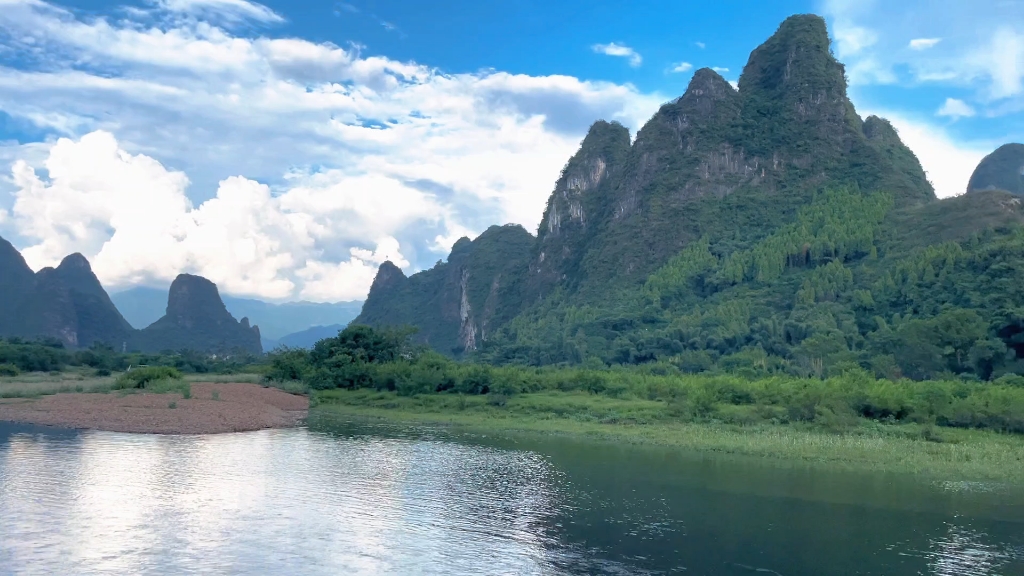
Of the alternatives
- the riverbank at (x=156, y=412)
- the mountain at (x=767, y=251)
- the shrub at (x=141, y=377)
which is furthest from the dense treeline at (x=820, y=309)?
the shrub at (x=141, y=377)

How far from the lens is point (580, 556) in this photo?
11820mm

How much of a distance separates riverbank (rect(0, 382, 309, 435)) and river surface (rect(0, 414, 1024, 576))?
3893 mm

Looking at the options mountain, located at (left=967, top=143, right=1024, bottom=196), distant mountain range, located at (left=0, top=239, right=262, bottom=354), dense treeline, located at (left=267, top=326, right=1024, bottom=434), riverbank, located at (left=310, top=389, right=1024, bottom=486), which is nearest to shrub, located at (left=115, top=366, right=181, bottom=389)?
riverbank, located at (left=310, top=389, right=1024, bottom=486)

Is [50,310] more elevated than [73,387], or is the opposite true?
[50,310]

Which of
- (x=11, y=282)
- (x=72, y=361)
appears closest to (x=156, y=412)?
(x=72, y=361)

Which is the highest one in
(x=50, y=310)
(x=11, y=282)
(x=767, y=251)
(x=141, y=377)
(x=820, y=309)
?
(x=767, y=251)

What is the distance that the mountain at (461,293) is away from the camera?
124062 millimetres

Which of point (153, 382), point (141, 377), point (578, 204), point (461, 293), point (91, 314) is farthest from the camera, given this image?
point (461, 293)

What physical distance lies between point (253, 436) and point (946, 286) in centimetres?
4736

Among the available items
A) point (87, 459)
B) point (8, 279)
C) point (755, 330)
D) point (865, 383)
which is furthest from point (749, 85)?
point (8, 279)

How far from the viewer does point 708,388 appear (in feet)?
114

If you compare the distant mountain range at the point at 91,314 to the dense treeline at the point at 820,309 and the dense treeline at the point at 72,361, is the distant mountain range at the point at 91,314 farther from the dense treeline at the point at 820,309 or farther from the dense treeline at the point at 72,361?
the dense treeline at the point at 820,309

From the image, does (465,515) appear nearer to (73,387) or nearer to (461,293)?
(73,387)

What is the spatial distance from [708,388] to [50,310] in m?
95.7
